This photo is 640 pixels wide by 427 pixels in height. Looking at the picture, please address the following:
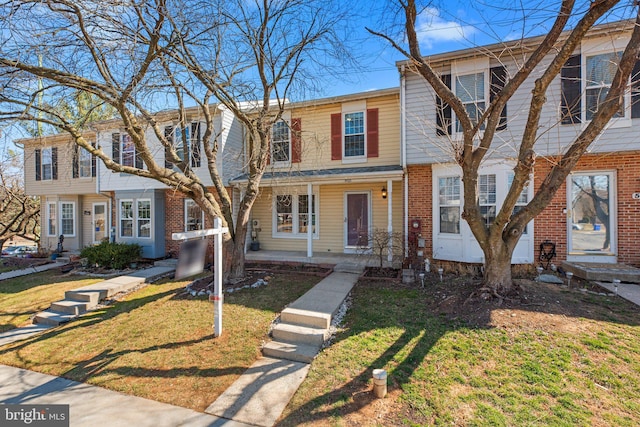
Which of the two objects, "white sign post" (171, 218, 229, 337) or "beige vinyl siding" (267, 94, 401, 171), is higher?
"beige vinyl siding" (267, 94, 401, 171)

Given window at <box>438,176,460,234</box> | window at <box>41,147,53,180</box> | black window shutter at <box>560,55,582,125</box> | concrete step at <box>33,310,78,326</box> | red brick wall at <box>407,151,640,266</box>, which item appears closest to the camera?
concrete step at <box>33,310,78,326</box>

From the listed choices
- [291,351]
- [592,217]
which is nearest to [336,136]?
[592,217]

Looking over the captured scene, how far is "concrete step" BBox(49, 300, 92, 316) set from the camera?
6.62 m

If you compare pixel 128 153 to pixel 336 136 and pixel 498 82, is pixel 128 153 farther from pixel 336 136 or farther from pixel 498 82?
pixel 498 82

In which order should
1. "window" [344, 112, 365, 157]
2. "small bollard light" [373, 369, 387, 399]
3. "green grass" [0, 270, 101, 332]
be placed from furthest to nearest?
"window" [344, 112, 365, 157] → "green grass" [0, 270, 101, 332] → "small bollard light" [373, 369, 387, 399]

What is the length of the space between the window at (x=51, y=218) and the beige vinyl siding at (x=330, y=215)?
439 inches

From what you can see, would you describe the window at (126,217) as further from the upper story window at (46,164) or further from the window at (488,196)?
the window at (488,196)

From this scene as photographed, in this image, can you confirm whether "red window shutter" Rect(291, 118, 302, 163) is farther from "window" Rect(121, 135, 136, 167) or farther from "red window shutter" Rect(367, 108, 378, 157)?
"window" Rect(121, 135, 136, 167)

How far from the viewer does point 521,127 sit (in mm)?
7676

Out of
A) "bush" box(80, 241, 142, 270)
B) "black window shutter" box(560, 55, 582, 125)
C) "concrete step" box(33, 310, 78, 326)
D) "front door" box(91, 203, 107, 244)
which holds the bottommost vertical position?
"concrete step" box(33, 310, 78, 326)

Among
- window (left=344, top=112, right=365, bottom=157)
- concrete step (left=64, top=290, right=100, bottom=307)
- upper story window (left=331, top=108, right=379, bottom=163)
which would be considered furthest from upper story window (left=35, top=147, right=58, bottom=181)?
window (left=344, top=112, right=365, bottom=157)

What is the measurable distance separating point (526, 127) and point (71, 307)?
10049 mm

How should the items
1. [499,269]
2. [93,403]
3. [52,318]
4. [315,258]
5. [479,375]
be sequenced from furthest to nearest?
[315,258], [52,318], [499,269], [479,375], [93,403]

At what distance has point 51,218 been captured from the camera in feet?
48.6
